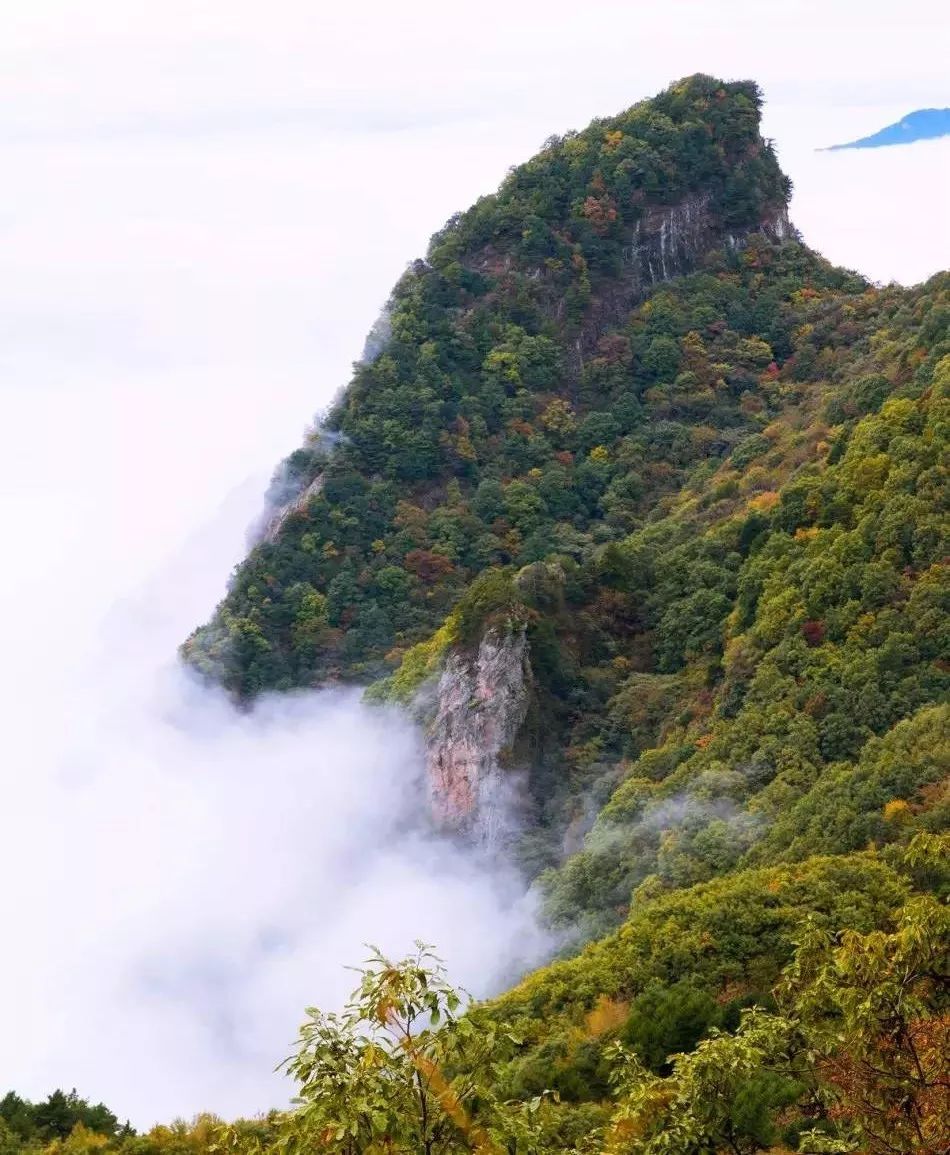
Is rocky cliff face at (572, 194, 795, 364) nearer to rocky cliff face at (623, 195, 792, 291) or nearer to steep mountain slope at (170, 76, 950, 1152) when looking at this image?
rocky cliff face at (623, 195, 792, 291)

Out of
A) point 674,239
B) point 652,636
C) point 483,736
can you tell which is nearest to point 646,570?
point 652,636

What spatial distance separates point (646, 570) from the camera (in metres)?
57.6

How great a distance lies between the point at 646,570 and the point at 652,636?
3553mm

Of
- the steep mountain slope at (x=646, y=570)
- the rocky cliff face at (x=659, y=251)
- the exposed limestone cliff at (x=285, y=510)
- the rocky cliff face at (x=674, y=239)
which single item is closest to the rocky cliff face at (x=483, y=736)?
the steep mountain slope at (x=646, y=570)

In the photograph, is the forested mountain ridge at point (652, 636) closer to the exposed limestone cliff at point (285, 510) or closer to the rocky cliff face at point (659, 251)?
the rocky cliff face at point (659, 251)

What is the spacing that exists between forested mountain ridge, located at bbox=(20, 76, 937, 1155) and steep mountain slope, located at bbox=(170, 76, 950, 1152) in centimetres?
14

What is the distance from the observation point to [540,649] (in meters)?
53.4

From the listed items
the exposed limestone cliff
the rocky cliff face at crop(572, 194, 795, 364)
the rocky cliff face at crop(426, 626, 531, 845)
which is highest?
the rocky cliff face at crop(572, 194, 795, 364)

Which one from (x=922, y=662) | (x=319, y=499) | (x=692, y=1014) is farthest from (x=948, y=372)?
(x=319, y=499)

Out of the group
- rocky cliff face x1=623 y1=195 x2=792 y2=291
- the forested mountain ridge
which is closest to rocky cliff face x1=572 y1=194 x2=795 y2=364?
rocky cliff face x1=623 y1=195 x2=792 y2=291

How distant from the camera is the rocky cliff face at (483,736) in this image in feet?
169

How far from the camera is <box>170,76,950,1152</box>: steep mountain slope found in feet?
105

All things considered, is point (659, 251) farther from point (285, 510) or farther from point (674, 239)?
point (285, 510)

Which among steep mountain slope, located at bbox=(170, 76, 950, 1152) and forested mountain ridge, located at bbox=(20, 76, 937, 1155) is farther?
steep mountain slope, located at bbox=(170, 76, 950, 1152)
